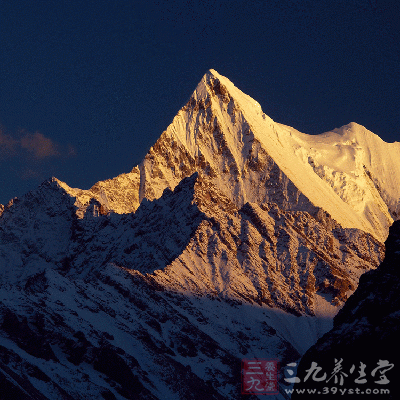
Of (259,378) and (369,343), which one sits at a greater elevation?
(259,378)

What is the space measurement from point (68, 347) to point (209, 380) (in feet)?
88.9

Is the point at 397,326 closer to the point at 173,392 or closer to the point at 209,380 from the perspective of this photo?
the point at 173,392

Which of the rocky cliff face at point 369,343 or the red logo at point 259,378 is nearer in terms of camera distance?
the rocky cliff face at point 369,343

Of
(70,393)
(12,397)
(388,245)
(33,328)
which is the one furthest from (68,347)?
(388,245)

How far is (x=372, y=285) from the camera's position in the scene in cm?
7594

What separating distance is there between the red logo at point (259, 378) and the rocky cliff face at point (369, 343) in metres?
103

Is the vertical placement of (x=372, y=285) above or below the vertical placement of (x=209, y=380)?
below

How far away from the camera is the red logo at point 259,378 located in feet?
583

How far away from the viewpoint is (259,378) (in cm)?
19175

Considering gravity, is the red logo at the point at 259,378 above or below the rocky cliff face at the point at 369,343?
above

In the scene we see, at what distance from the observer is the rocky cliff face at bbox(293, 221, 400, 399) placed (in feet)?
213

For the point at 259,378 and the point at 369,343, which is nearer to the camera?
the point at 369,343

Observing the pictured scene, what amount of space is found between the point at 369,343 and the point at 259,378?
126944 mm

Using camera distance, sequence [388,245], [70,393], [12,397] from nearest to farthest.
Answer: [388,245] < [12,397] < [70,393]
